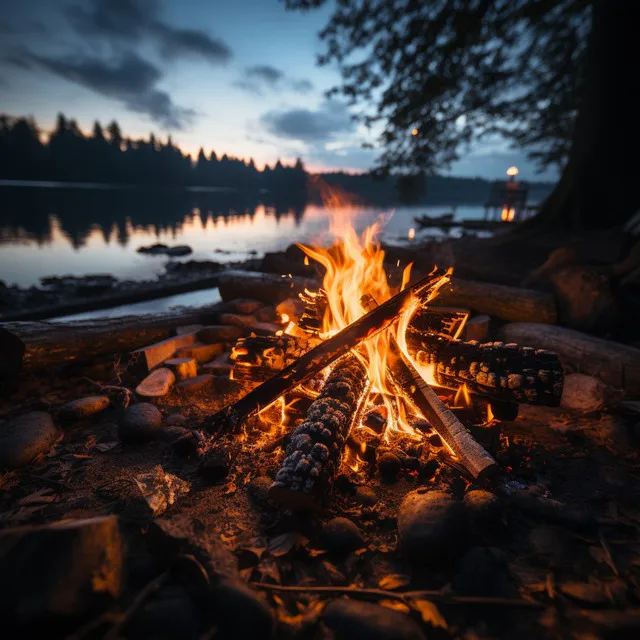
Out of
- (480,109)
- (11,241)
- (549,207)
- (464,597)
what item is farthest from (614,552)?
(11,241)

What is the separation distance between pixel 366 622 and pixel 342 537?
51 cm

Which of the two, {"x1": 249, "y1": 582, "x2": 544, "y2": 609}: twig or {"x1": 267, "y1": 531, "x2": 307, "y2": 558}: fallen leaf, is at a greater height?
{"x1": 249, "y1": 582, "x2": 544, "y2": 609}: twig

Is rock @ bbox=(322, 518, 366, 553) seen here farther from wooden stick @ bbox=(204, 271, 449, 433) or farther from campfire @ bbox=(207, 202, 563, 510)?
wooden stick @ bbox=(204, 271, 449, 433)

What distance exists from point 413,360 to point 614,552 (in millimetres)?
2093

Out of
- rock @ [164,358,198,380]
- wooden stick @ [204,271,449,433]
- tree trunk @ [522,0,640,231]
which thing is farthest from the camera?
tree trunk @ [522,0,640,231]

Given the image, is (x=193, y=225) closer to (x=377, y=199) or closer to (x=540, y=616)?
(x=540, y=616)

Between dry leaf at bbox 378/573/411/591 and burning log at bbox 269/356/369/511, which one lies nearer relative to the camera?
dry leaf at bbox 378/573/411/591

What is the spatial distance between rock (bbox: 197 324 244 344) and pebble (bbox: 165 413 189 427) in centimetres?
185

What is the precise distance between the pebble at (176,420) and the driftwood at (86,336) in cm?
193

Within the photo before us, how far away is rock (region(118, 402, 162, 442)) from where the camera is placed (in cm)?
321

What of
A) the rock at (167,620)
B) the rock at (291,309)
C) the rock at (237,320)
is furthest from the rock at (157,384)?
the rock at (167,620)

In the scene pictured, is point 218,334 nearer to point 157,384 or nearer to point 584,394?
point 157,384

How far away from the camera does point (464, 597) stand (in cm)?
174

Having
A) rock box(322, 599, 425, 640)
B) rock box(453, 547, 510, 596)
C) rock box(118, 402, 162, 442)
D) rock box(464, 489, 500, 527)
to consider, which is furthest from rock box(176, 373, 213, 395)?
rock box(453, 547, 510, 596)
